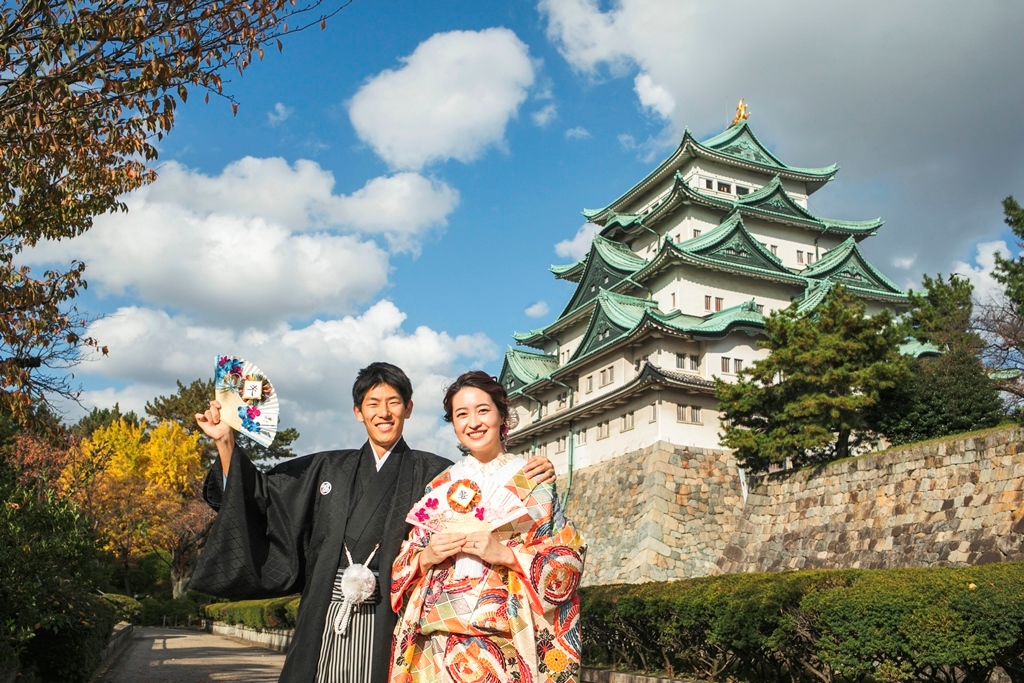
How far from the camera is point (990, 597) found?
7023mm

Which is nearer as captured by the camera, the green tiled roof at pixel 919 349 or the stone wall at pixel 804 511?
the stone wall at pixel 804 511

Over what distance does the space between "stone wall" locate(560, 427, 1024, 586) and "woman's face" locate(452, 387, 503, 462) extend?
42.6 feet

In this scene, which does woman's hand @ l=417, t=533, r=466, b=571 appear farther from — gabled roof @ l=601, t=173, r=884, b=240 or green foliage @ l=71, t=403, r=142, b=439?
green foliage @ l=71, t=403, r=142, b=439

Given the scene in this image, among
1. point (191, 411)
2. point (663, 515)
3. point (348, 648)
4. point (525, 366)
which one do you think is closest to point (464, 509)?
point (348, 648)

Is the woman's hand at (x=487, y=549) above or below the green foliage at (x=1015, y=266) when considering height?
below

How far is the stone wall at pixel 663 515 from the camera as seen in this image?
79.4 feet

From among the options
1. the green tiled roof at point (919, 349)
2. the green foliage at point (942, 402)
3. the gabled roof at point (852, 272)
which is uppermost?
the gabled roof at point (852, 272)

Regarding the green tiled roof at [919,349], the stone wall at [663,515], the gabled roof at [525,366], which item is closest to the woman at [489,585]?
the stone wall at [663,515]

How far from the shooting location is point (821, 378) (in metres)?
19.7

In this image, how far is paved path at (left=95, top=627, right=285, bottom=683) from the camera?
12533mm

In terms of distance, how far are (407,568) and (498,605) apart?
417 millimetres

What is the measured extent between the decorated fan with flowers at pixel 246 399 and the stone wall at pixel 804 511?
13.6 m

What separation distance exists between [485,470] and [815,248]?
107 ft

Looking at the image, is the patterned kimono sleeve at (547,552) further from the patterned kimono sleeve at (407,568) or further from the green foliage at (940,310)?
the green foliage at (940,310)
